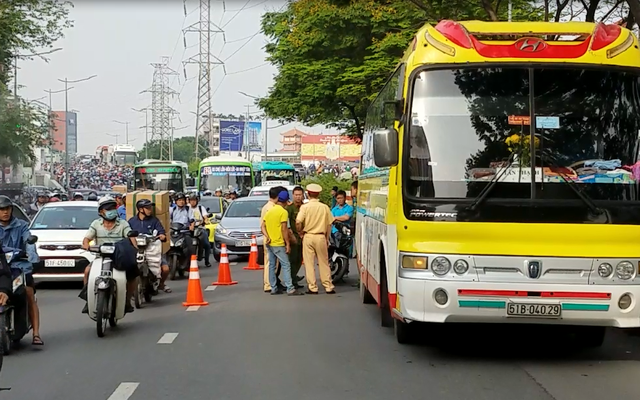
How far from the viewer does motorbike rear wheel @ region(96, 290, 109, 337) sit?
9.98 m

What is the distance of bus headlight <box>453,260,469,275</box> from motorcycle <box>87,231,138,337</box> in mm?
4243

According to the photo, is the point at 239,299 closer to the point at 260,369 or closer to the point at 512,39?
the point at 260,369

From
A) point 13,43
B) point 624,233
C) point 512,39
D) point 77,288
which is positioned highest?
point 13,43

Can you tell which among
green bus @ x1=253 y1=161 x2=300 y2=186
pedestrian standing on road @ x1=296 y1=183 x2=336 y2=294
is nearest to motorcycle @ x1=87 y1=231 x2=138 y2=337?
pedestrian standing on road @ x1=296 y1=183 x2=336 y2=294

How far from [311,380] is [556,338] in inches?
149

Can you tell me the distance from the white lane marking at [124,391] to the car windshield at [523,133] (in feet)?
10.0

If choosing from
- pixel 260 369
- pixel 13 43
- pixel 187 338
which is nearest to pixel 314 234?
pixel 187 338

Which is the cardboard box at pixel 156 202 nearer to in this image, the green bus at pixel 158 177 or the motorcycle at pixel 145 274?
the motorcycle at pixel 145 274

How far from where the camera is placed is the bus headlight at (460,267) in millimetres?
8031

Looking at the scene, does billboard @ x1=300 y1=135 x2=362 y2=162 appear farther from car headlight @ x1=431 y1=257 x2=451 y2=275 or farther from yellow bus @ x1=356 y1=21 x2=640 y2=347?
car headlight @ x1=431 y1=257 x2=451 y2=275

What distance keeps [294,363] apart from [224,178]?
Answer: 1254 inches

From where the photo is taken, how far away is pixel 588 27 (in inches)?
344

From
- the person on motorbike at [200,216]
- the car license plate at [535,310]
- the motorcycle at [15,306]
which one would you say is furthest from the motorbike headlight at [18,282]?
the person on motorbike at [200,216]

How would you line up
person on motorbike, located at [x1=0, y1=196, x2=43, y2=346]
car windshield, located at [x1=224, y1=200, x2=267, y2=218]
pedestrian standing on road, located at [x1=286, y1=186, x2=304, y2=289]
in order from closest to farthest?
person on motorbike, located at [x1=0, y1=196, x2=43, y2=346]
pedestrian standing on road, located at [x1=286, y1=186, x2=304, y2=289]
car windshield, located at [x1=224, y1=200, x2=267, y2=218]
